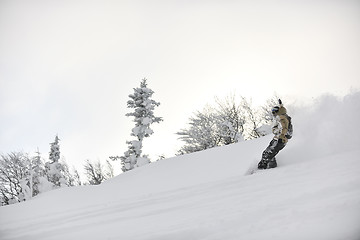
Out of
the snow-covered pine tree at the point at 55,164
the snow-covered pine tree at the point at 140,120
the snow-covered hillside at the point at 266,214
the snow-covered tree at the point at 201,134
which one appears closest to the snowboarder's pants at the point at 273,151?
the snow-covered hillside at the point at 266,214

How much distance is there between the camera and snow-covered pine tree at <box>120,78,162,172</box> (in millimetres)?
22594

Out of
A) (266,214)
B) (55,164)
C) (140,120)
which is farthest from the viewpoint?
(55,164)

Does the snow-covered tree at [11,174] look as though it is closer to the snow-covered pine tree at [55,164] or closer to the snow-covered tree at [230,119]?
the snow-covered pine tree at [55,164]

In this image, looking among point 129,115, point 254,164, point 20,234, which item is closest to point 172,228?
point 20,234

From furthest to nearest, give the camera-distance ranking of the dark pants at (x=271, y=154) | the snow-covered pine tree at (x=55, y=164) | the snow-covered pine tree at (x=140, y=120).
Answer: the snow-covered pine tree at (x=55, y=164) → the snow-covered pine tree at (x=140, y=120) → the dark pants at (x=271, y=154)

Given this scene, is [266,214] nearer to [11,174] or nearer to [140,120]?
[140,120]

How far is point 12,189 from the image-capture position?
116 feet

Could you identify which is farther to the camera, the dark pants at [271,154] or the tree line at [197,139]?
the tree line at [197,139]

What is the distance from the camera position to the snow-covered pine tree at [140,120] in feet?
74.1

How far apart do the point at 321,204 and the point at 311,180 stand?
1.38 m

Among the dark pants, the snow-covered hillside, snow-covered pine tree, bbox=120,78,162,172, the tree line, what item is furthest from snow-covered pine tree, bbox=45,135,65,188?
the dark pants

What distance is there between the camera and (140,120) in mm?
23203

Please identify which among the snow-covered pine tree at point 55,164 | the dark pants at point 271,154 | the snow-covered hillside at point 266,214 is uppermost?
the snow-covered pine tree at point 55,164

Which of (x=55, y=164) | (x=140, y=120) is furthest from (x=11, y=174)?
(x=140, y=120)
